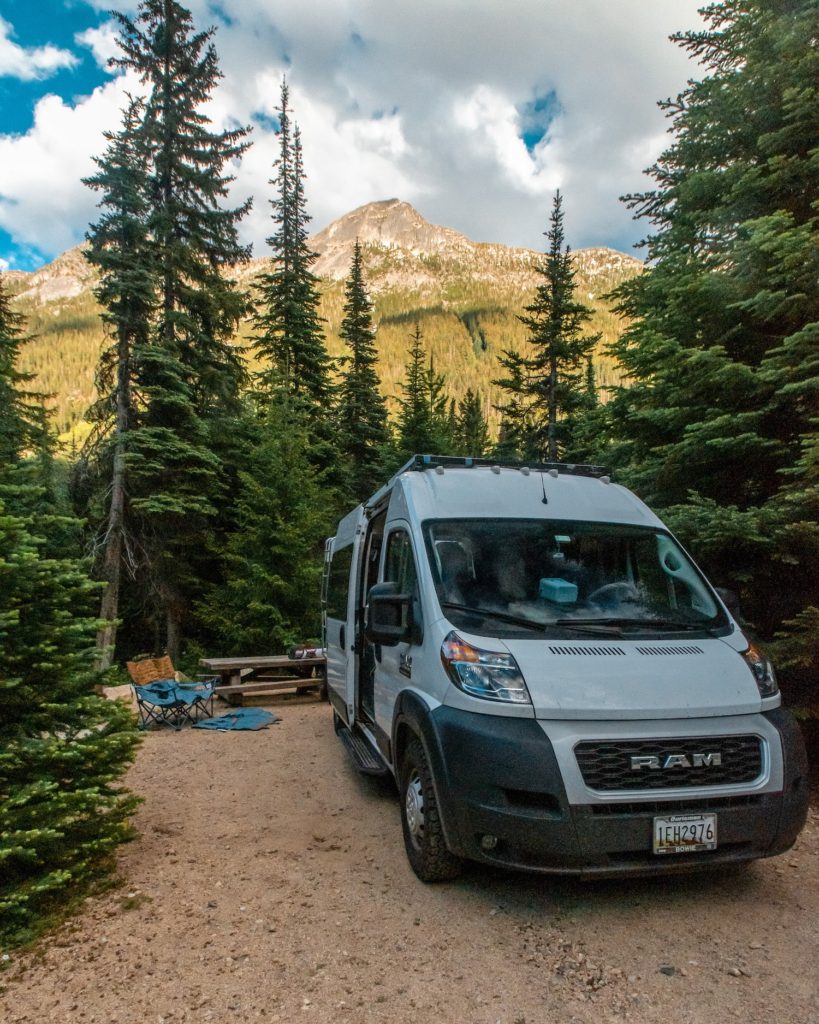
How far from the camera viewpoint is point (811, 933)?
3131mm

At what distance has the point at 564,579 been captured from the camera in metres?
4.06

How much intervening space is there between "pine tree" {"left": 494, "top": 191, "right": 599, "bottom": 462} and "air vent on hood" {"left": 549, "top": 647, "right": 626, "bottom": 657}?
21.2m

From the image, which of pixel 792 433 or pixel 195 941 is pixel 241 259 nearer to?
pixel 792 433

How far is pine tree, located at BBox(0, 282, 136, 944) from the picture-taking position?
3.24 m

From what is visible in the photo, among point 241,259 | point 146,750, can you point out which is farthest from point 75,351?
point 146,750

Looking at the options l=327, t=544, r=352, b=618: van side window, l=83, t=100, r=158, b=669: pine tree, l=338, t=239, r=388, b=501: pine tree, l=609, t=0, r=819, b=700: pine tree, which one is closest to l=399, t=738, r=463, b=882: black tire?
l=327, t=544, r=352, b=618: van side window

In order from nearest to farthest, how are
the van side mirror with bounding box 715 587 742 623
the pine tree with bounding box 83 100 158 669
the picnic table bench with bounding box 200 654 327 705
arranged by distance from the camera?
the van side mirror with bounding box 715 587 742 623 → the picnic table bench with bounding box 200 654 327 705 → the pine tree with bounding box 83 100 158 669

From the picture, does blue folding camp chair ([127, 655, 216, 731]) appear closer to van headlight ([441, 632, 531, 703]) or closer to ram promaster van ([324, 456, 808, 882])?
ram promaster van ([324, 456, 808, 882])

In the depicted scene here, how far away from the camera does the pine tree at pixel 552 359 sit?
2342 centimetres

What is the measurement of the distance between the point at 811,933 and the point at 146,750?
277 inches

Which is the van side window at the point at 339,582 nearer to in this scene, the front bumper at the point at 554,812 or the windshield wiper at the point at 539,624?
the windshield wiper at the point at 539,624

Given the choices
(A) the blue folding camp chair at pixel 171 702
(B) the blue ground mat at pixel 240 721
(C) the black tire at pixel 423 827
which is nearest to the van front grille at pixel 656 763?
(C) the black tire at pixel 423 827

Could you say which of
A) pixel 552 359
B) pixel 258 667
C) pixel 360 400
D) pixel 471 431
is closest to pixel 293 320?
pixel 360 400

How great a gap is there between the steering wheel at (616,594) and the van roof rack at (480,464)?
132 cm
